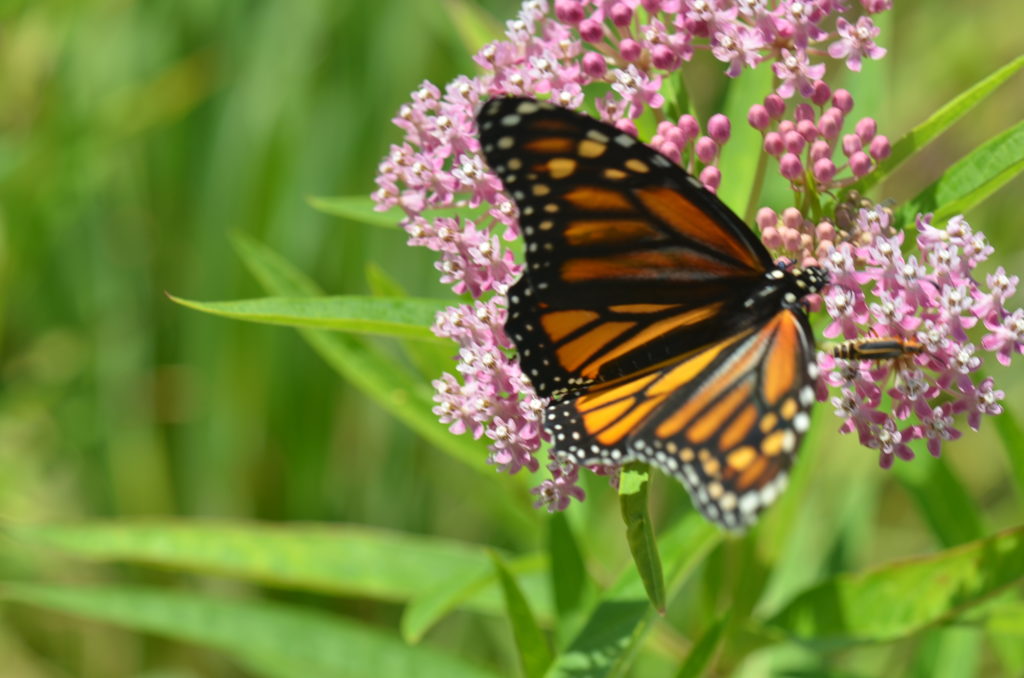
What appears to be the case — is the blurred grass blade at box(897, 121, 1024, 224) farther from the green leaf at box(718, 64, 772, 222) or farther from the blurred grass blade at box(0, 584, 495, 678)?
the blurred grass blade at box(0, 584, 495, 678)

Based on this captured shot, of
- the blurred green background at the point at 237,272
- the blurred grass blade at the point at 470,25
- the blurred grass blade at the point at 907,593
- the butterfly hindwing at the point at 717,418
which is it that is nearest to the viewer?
the butterfly hindwing at the point at 717,418

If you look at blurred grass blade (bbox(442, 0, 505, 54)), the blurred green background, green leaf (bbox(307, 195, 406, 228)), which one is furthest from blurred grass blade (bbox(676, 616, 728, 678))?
the blurred green background

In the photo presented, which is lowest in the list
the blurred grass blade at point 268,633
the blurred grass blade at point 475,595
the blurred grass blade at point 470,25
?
the blurred grass blade at point 268,633

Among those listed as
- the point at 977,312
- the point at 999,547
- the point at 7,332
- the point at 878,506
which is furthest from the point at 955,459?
the point at 7,332

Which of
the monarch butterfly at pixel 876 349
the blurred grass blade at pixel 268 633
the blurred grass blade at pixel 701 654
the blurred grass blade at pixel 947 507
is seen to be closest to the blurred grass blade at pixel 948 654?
the blurred grass blade at pixel 947 507

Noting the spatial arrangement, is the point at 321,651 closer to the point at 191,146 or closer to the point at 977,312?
the point at 977,312

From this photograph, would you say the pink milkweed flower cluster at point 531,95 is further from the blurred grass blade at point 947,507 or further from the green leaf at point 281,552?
the blurred grass blade at point 947,507

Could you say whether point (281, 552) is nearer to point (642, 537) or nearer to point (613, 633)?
point (613, 633)
